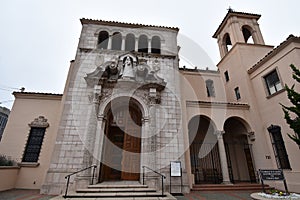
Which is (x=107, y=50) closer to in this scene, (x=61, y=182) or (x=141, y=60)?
(x=141, y=60)

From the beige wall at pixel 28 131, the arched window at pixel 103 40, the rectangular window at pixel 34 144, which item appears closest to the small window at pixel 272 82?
the arched window at pixel 103 40

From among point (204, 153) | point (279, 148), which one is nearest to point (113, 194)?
point (204, 153)

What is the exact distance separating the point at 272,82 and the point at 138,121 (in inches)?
388

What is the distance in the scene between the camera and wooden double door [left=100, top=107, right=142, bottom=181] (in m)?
9.49

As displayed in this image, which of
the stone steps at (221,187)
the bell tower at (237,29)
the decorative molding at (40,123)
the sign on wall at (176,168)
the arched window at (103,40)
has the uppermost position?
the bell tower at (237,29)

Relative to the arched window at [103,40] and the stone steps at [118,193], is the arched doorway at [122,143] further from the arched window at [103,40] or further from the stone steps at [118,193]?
the arched window at [103,40]

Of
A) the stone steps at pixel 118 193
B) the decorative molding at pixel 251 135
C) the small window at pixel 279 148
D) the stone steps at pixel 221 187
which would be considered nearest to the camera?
the stone steps at pixel 118 193

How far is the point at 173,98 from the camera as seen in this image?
10789 mm

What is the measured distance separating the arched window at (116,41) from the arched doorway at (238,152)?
11251mm

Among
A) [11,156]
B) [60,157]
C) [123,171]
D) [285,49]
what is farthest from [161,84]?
[11,156]

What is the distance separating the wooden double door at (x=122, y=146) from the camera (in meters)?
9.49

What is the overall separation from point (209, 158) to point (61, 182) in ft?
34.0

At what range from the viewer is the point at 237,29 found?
16.5 meters

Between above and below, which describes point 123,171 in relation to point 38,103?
below
